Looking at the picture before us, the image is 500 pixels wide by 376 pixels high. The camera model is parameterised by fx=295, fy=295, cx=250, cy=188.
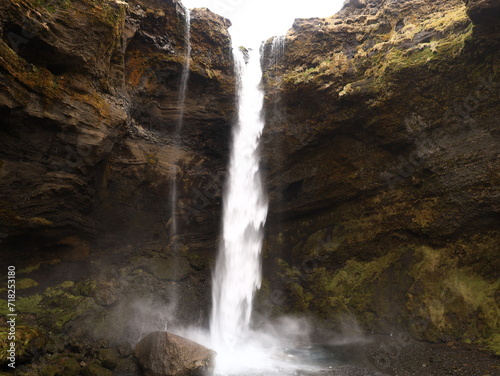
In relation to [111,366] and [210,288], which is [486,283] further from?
[111,366]

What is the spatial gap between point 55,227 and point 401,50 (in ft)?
63.8

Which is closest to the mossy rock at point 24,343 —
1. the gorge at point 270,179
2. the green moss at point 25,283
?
the gorge at point 270,179

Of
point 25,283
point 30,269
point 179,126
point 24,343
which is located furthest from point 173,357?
point 179,126

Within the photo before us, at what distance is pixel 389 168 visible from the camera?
15.9 meters

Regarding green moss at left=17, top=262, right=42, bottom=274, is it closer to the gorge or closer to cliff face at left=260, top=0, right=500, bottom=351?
the gorge

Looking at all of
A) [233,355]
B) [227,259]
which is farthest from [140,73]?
[233,355]

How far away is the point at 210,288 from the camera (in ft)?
57.6

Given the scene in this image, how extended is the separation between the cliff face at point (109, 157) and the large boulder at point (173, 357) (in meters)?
3.39

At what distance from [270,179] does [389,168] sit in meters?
7.25

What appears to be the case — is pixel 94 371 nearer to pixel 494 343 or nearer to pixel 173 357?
pixel 173 357

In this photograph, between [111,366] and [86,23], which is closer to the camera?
[111,366]

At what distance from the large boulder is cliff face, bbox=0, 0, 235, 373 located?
339 centimetres

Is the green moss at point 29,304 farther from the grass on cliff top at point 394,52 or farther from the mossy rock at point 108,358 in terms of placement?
the grass on cliff top at point 394,52

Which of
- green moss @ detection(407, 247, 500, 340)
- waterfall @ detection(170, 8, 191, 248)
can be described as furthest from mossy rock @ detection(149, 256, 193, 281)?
green moss @ detection(407, 247, 500, 340)
